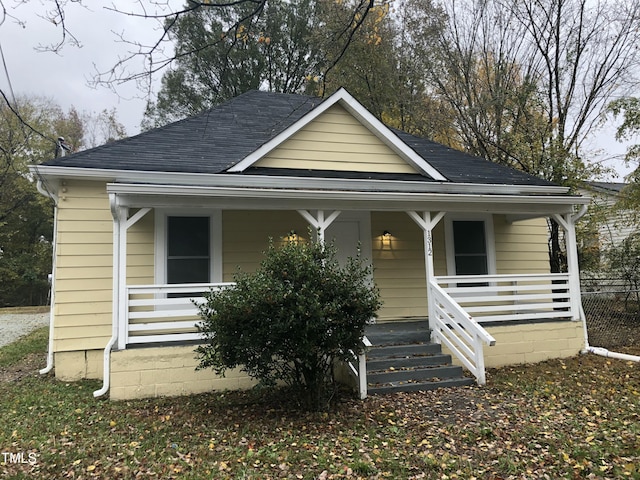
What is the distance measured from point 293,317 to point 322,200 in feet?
8.44

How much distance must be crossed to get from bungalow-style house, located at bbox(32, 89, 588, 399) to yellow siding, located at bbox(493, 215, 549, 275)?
27 millimetres

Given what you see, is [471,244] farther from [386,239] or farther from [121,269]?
[121,269]

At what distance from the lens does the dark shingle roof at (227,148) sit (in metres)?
7.54

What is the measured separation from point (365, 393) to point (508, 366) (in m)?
3.07

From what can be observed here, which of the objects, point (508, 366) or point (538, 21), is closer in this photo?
point (508, 366)

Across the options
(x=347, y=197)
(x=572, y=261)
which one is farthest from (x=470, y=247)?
(x=347, y=197)

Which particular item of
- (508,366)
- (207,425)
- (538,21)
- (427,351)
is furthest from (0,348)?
(538,21)

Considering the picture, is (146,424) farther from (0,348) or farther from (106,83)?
(0,348)

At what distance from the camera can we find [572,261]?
8023mm

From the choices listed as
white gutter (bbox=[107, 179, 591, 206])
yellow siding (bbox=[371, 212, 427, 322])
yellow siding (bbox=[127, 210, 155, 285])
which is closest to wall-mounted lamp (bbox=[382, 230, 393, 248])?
yellow siding (bbox=[371, 212, 427, 322])

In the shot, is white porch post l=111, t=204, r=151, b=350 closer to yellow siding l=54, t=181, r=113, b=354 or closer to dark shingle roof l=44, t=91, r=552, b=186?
yellow siding l=54, t=181, r=113, b=354

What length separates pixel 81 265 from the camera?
278 inches

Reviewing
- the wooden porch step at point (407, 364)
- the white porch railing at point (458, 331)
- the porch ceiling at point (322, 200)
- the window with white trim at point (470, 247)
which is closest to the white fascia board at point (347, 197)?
the porch ceiling at point (322, 200)

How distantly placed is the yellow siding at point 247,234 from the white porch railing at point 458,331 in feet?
9.57
